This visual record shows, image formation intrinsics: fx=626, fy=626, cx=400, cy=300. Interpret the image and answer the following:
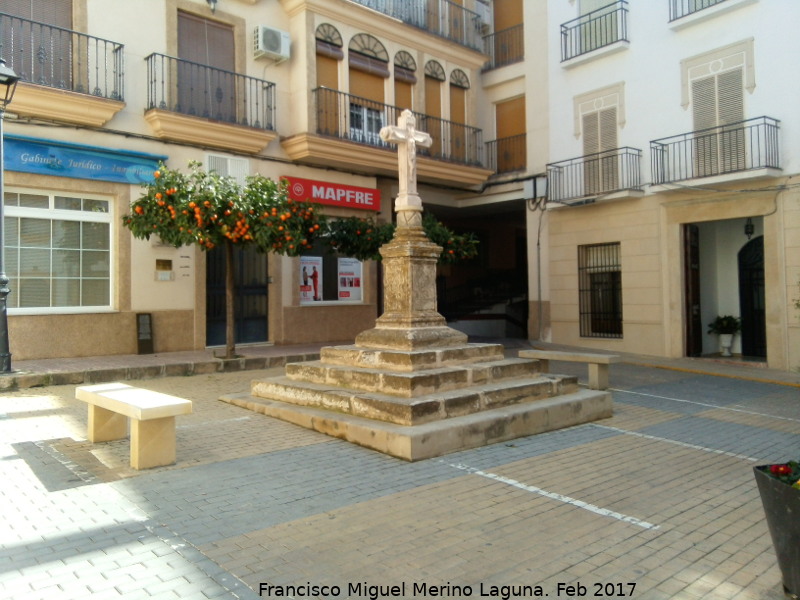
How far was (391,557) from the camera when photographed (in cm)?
350

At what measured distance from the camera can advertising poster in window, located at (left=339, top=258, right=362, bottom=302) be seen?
15898 millimetres

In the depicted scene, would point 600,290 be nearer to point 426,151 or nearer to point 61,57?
point 426,151

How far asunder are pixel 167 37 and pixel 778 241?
13.0 meters

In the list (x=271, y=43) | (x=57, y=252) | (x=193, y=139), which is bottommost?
(x=57, y=252)

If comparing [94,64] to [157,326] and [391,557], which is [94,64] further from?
[391,557]

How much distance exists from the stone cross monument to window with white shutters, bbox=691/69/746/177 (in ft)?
27.5

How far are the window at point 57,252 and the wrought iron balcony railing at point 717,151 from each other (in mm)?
12035

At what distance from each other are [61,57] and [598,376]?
10842mm

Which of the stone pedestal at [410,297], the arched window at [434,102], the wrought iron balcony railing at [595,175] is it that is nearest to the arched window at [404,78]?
the arched window at [434,102]

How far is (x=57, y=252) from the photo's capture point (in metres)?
11.5

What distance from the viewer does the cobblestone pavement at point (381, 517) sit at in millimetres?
3223

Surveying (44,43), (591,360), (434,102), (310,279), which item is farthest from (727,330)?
(44,43)

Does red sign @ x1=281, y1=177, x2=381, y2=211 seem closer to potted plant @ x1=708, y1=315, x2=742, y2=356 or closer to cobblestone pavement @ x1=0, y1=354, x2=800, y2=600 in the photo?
cobblestone pavement @ x1=0, y1=354, x2=800, y2=600

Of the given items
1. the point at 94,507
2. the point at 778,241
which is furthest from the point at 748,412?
the point at 94,507
